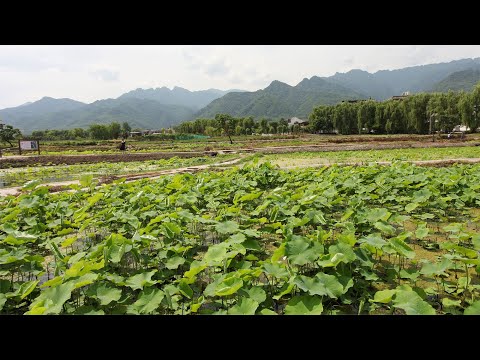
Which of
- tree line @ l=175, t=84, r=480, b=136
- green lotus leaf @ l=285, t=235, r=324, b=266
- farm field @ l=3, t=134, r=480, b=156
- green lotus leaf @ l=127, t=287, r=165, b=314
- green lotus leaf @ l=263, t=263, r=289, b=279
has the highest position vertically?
tree line @ l=175, t=84, r=480, b=136

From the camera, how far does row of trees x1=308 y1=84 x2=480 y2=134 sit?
A: 143 ft

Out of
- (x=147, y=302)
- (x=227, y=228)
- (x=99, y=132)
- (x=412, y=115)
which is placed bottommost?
(x=147, y=302)

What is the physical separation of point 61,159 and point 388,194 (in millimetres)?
20014

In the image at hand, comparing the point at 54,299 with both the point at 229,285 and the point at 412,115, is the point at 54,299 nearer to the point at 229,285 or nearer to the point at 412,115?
the point at 229,285

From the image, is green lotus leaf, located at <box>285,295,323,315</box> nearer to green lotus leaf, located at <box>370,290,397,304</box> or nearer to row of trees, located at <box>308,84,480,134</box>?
green lotus leaf, located at <box>370,290,397,304</box>

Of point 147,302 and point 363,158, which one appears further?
point 363,158

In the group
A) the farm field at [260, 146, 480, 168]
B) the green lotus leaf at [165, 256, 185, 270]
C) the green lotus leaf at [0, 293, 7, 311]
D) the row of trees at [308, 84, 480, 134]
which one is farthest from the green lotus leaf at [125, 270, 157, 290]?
the row of trees at [308, 84, 480, 134]

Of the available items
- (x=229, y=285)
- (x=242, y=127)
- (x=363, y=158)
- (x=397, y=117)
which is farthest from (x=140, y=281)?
(x=242, y=127)

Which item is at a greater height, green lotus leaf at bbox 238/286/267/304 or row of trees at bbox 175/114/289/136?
row of trees at bbox 175/114/289/136

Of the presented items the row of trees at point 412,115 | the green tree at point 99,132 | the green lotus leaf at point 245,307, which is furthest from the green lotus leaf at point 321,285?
the green tree at point 99,132

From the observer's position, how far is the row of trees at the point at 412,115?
143 ft

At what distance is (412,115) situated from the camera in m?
50.8
